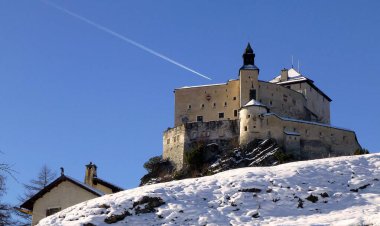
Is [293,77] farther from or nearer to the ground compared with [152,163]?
farther from the ground

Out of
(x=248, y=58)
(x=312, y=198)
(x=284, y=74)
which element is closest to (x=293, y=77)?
(x=284, y=74)

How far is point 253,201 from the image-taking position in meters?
26.7

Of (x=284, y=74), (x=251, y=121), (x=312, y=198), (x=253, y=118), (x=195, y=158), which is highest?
(x=284, y=74)

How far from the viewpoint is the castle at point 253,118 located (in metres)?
83.1

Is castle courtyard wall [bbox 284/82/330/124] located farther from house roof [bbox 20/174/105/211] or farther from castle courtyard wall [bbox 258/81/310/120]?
house roof [bbox 20/174/105/211]

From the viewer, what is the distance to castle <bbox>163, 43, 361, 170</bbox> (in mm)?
83125

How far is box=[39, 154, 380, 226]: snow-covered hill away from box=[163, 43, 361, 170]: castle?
52146 mm

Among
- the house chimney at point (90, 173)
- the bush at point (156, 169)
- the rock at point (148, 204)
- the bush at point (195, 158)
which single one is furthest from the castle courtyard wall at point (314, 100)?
the rock at point (148, 204)

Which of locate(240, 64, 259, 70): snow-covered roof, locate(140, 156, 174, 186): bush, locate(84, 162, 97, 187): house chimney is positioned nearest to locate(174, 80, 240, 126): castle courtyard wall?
locate(240, 64, 259, 70): snow-covered roof

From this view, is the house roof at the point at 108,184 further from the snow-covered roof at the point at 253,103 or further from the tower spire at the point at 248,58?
the tower spire at the point at 248,58

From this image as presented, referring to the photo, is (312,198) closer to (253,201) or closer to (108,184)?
(253,201)

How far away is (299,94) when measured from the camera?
93.6m

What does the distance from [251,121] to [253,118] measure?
425 millimetres

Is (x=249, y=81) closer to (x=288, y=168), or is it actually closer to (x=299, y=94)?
(x=299, y=94)
